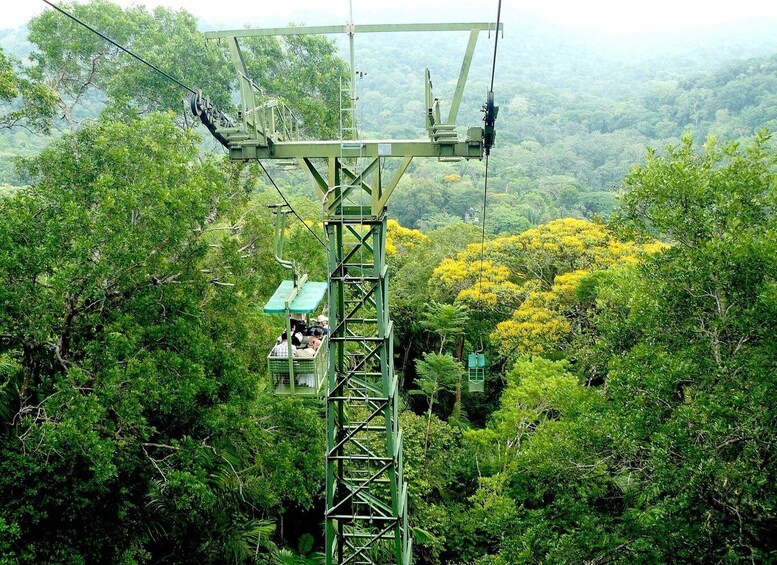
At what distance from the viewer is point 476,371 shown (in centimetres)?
1780

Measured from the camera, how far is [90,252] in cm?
830

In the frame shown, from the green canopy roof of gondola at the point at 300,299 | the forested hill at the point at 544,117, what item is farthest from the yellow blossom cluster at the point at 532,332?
the green canopy roof of gondola at the point at 300,299

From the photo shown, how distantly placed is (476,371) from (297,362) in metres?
9.02

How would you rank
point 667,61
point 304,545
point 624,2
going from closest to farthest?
1. point 304,545
2. point 667,61
3. point 624,2

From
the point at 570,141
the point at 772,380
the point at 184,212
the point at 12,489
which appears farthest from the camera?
the point at 570,141

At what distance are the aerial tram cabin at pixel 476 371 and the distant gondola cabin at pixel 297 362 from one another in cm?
709

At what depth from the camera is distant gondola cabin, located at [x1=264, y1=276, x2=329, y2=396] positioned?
31.1 feet

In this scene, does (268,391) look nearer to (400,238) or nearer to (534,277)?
(534,277)

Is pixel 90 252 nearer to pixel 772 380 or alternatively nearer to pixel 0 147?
pixel 772 380

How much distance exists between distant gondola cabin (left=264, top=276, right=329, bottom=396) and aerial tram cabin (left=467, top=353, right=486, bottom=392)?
23.3ft

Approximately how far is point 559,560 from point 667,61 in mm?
131503

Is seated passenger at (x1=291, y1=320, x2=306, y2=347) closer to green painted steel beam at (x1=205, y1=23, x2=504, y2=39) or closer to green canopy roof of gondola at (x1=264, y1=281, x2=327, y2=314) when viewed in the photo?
green canopy roof of gondola at (x1=264, y1=281, x2=327, y2=314)

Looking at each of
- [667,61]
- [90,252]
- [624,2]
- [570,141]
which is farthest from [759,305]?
[624,2]

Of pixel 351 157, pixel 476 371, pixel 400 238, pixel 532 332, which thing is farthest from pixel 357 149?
pixel 400 238
